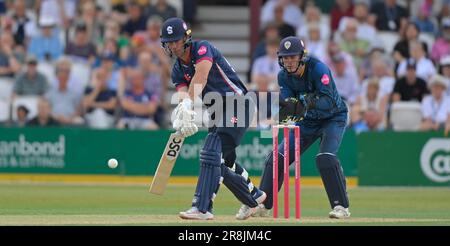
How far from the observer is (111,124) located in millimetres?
19312

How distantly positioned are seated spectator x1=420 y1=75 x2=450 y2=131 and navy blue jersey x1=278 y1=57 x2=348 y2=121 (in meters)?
7.49

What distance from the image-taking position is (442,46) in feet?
→ 66.0

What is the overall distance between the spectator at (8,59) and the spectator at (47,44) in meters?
0.35

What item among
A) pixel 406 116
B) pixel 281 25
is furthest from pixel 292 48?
pixel 281 25

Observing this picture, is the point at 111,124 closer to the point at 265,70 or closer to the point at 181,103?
the point at 265,70

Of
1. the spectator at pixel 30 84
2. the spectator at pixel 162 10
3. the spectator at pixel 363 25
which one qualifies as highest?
the spectator at pixel 162 10

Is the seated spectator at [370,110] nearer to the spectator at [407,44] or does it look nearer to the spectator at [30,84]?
the spectator at [407,44]

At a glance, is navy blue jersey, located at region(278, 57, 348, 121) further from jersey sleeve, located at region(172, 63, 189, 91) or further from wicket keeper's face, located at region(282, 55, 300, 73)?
jersey sleeve, located at region(172, 63, 189, 91)

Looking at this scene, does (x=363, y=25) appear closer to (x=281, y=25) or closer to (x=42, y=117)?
(x=281, y=25)

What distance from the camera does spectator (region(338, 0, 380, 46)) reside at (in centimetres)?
2019

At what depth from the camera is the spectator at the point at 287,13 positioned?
20828 mm

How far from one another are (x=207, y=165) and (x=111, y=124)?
8.93m

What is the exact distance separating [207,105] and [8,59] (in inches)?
372

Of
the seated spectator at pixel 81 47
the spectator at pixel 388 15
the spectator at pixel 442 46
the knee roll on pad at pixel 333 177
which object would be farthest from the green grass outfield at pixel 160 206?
the spectator at pixel 388 15
